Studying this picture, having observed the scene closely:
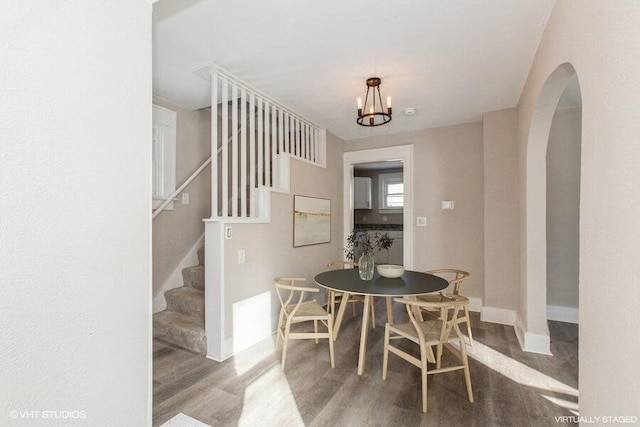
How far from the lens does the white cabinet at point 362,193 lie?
735cm

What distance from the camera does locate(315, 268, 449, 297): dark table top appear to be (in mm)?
2317

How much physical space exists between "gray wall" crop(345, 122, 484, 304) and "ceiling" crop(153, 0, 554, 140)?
2.57 ft

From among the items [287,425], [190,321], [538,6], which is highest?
[538,6]

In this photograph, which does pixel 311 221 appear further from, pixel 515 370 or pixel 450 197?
pixel 515 370

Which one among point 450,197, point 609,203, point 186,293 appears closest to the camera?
point 609,203

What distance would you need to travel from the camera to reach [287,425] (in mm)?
1804

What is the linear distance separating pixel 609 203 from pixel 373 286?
167 centimetres

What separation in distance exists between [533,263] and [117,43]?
3.34 metres

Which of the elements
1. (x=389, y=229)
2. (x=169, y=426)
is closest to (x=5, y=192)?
(x=169, y=426)

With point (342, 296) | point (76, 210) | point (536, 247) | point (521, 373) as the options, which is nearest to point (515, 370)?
point (521, 373)

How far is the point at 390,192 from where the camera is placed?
24.1 ft

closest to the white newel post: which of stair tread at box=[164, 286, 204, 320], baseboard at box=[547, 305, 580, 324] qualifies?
stair tread at box=[164, 286, 204, 320]

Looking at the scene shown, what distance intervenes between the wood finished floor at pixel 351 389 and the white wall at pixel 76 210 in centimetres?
103

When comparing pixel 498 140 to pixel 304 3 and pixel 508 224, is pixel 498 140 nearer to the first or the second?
pixel 508 224
